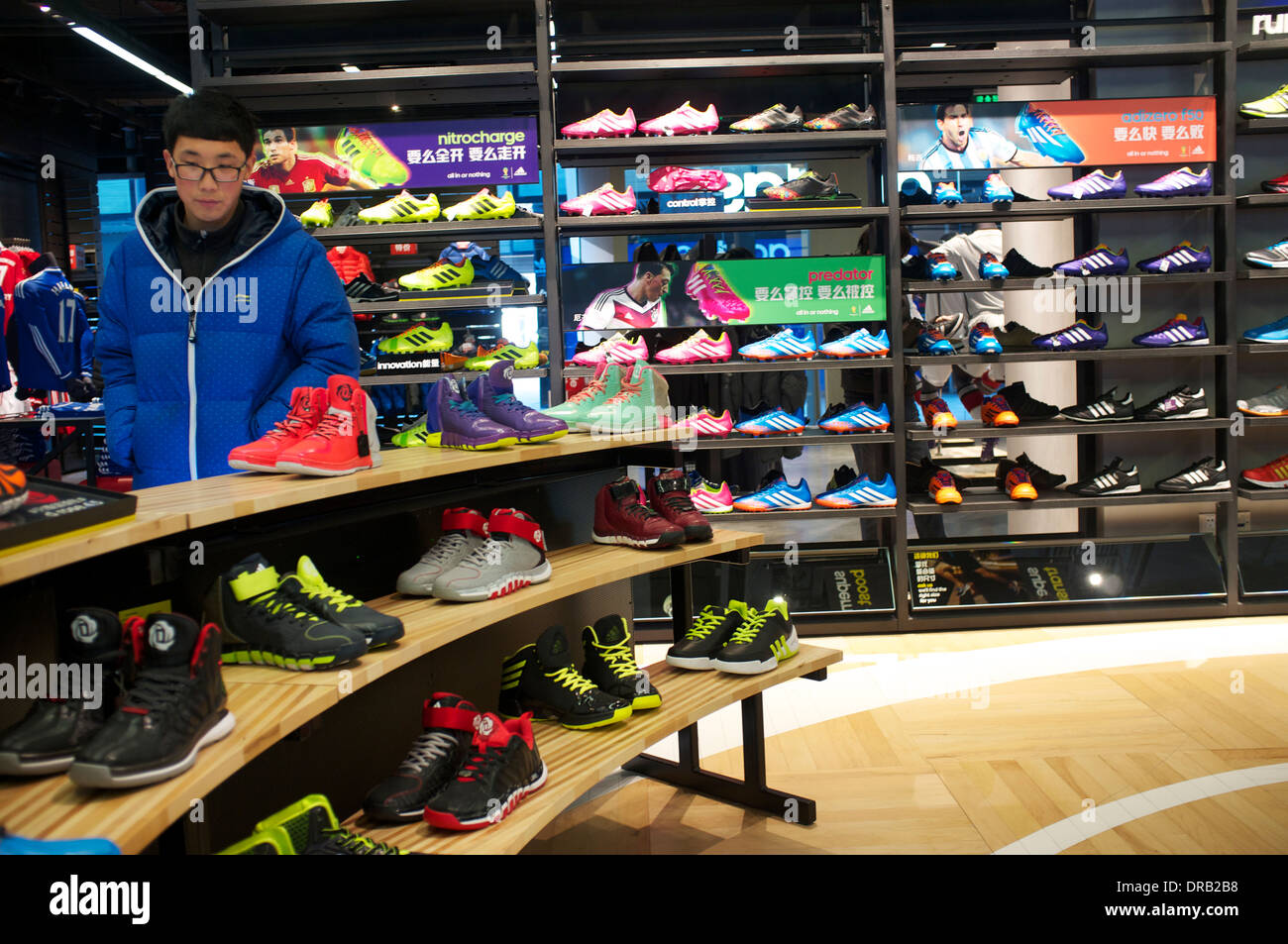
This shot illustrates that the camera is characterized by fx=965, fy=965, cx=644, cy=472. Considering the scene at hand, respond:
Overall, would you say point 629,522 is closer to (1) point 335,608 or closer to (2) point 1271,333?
(1) point 335,608

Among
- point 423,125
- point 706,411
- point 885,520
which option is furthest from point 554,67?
point 885,520

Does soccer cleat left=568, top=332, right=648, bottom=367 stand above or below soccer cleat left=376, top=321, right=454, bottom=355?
below

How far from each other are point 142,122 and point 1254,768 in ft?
27.7

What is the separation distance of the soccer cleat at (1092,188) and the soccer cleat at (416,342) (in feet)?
10.2

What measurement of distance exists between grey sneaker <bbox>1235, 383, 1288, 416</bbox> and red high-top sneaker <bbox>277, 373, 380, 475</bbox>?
4.66 metres

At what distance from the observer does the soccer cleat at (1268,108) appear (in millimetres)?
4770

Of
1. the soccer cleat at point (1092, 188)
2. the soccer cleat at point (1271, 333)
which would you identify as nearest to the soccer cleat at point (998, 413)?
the soccer cleat at point (1092, 188)

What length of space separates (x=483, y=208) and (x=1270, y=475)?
410 cm

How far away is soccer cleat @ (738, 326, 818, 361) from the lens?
477 centimetres

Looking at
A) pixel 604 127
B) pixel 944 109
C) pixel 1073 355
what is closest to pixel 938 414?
pixel 1073 355

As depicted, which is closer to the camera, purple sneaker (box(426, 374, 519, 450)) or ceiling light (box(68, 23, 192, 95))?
purple sneaker (box(426, 374, 519, 450))

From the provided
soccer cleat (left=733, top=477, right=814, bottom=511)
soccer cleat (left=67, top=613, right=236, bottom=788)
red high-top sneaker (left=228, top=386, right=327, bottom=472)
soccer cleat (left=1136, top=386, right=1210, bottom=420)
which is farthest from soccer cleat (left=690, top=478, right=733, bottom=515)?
soccer cleat (left=67, top=613, right=236, bottom=788)

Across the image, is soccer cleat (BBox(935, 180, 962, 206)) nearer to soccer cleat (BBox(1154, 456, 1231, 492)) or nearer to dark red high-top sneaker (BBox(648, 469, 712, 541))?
soccer cleat (BBox(1154, 456, 1231, 492))

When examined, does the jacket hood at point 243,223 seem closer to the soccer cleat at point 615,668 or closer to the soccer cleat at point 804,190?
the soccer cleat at point 615,668
